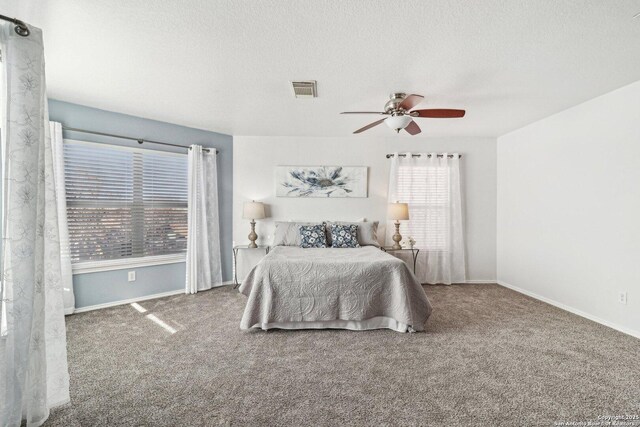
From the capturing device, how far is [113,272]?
11.7ft

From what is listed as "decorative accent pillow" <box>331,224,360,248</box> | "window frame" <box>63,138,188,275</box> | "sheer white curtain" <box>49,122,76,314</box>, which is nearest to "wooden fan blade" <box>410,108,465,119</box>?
"decorative accent pillow" <box>331,224,360,248</box>

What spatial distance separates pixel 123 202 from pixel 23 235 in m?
2.46

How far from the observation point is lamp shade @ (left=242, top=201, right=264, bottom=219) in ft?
14.2

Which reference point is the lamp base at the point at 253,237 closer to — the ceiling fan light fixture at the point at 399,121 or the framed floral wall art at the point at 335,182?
the framed floral wall art at the point at 335,182

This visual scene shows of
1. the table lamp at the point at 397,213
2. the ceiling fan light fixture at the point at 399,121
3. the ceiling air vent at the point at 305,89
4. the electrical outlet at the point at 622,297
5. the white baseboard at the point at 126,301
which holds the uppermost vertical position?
the ceiling air vent at the point at 305,89

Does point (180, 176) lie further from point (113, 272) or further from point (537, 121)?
point (537, 121)

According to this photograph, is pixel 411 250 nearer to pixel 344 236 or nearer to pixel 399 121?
pixel 344 236

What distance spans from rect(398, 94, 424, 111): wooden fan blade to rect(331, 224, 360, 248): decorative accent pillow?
196cm

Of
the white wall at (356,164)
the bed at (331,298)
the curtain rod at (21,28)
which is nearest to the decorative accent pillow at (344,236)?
the white wall at (356,164)

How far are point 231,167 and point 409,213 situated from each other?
3.06 m

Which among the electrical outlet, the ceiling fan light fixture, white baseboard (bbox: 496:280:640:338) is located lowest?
white baseboard (bbox: 496:280:640:338)

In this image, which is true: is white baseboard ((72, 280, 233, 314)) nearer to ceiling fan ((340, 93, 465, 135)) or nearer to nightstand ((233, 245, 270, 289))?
nightstand ((233, 245, 270, 289))

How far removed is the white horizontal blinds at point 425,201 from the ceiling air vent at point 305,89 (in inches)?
89.4

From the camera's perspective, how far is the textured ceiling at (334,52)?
1.77m
